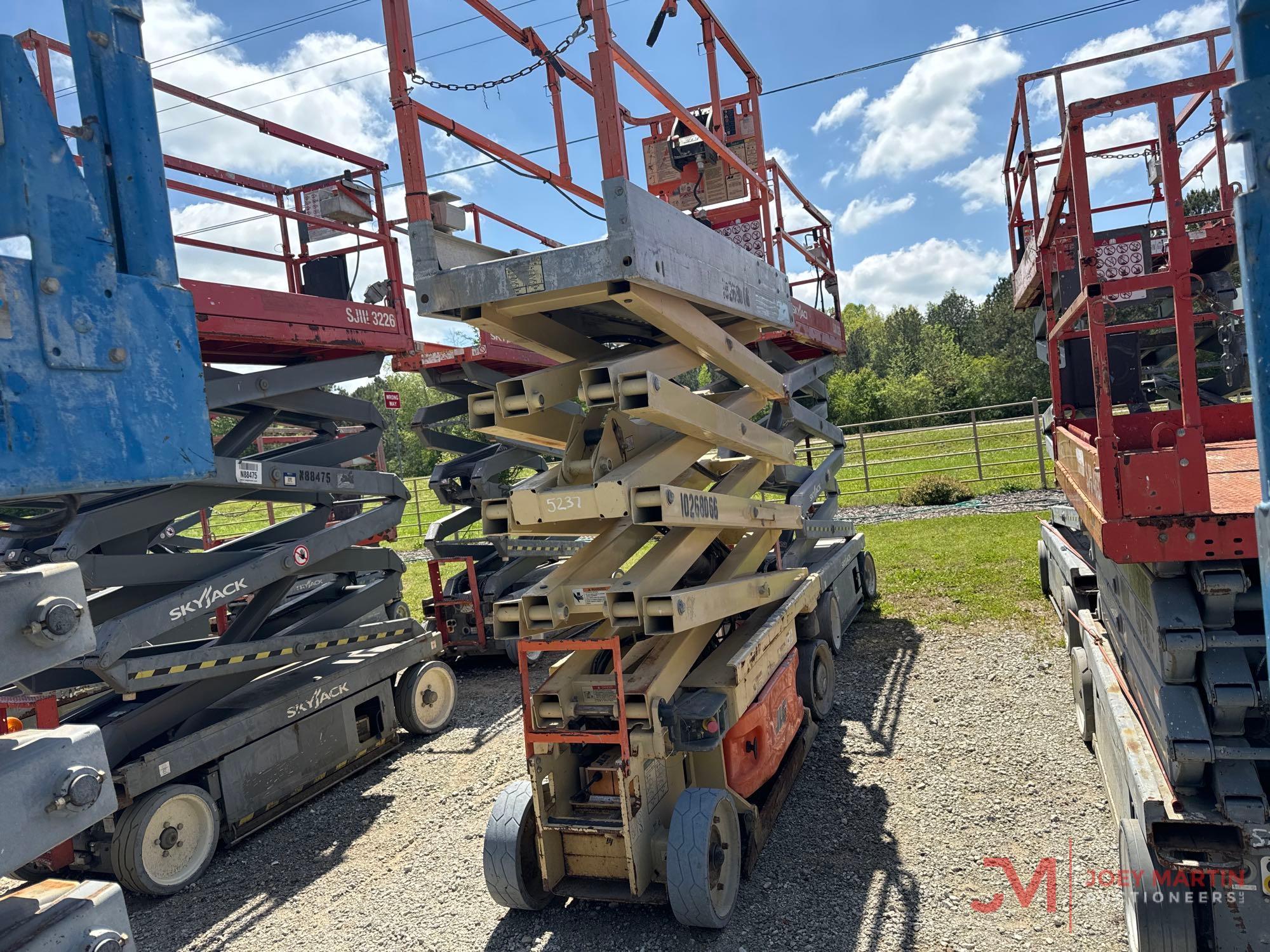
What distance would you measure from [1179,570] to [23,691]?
7.26m

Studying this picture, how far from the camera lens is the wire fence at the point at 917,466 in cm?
1927

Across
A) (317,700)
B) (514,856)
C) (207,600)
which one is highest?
(207,600)

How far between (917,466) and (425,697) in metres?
18.7

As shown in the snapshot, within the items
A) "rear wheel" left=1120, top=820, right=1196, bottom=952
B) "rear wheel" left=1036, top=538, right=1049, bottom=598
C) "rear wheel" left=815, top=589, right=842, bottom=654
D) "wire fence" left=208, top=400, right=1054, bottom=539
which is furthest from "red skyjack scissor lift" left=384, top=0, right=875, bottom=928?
"wire fence" left=208, top=400, right=1054, bottom=539

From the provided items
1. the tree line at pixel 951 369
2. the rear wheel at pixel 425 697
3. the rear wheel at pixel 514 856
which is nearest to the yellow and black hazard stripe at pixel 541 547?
the rear wheel at pixel 425 697

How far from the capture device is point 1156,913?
11.1ft

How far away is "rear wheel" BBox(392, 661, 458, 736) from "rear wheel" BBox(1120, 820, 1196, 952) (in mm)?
6440

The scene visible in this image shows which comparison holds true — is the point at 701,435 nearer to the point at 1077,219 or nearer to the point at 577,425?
the point at 577,425

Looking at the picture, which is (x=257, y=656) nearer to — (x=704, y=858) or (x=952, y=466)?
(x=704, y=858)

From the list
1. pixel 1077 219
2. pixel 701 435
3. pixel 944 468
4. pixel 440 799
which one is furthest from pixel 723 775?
pixel 944 468

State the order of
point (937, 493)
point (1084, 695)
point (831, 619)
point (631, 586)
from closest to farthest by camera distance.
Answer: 1. point (631, 586)
2. point (1084, 695)
3. point (831, 619)
4. point (937, 493)

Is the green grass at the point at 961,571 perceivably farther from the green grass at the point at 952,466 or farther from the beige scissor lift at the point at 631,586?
the beige scissor lift at the point at 631,586

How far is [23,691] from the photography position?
587 centimetres

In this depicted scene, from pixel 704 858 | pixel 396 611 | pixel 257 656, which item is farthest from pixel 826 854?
pixel 396 611
